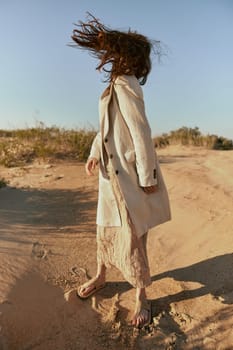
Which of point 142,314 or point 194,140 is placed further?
point 194,140

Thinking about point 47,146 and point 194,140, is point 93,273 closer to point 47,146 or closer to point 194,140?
point 47,146

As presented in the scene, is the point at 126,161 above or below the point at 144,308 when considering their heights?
above

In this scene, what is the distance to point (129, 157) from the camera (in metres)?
2.64

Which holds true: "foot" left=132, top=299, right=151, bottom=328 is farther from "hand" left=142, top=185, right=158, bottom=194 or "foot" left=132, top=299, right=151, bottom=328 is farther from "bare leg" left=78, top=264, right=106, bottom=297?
"hand" left=142, top=185, right=158, bottom=194

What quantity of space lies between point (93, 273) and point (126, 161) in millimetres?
1241

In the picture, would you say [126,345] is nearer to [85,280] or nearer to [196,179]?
[85,280]

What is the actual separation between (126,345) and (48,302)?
26.3 inches

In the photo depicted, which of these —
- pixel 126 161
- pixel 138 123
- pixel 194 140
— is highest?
pixel 138 123

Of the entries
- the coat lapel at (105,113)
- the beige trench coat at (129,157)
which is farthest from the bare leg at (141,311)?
the coat lapel at (105,113)

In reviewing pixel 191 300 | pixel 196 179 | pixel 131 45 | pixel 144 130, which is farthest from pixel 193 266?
pixel 196 179

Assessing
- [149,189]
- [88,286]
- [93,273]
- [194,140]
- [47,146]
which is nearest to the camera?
[149,189]

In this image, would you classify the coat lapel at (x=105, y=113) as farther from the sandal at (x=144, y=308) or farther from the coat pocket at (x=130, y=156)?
the sandal at (x=144, y=308)

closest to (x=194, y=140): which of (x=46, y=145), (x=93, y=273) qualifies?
(x=46, y=145)

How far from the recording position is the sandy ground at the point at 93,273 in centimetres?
259
